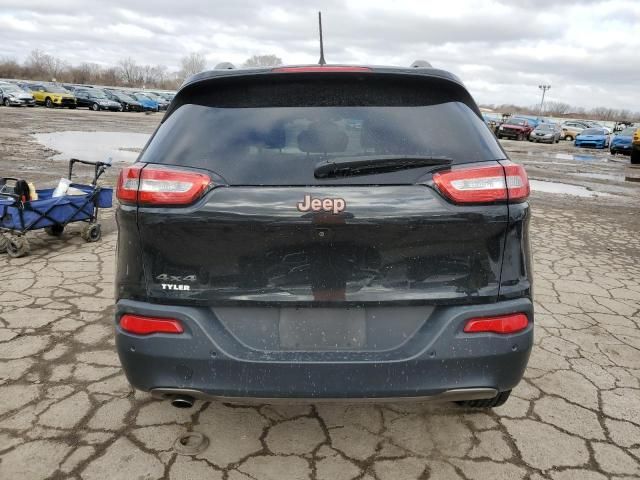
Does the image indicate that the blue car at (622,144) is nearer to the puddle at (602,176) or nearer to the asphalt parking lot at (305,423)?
the puddle at (602,176)

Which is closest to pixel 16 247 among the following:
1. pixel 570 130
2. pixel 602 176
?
pixel 602 176

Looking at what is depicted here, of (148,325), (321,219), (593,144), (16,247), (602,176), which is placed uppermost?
(321,219)

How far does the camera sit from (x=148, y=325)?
1.97 m

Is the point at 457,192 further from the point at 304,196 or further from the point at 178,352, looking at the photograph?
the point at 178,352

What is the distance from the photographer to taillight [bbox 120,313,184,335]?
1.94 m

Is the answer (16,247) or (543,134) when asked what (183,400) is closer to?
(16,247)

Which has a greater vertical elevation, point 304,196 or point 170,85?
point 170,85

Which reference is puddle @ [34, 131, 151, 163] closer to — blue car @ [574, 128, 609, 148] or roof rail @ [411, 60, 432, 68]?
roof rail @ [411, 60, 432, 68]

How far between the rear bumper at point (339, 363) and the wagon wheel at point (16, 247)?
415cm

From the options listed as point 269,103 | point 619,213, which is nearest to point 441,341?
point 269,103

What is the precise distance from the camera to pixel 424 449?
97.2 inches

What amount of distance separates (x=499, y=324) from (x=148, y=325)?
140 centimetres

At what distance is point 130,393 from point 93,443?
18.1 inches

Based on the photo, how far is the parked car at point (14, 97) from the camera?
3519 cm
